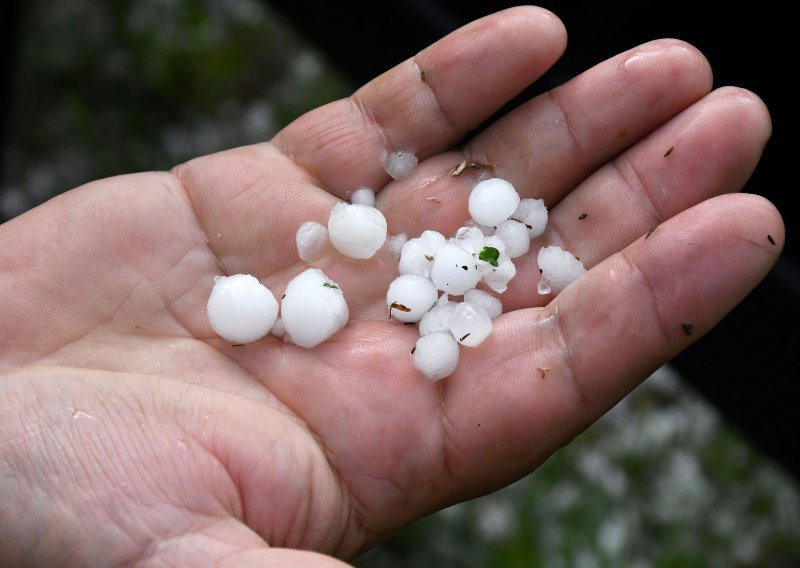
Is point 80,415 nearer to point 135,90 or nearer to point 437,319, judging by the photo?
point 437,319

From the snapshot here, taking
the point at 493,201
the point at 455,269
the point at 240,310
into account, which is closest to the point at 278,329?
the point at 240,310

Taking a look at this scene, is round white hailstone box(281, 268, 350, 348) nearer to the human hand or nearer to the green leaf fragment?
the human hand

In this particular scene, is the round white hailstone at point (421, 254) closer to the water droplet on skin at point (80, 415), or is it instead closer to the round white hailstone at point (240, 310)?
the round white hailstone at point (240, 310)

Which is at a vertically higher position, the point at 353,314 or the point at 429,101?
the point at 429,101

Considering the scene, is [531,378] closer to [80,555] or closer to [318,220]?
[318,220]

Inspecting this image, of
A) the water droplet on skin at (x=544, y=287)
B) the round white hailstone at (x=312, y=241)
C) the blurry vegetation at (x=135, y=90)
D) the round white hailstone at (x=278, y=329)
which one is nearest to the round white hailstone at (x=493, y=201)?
the water droplet on skin at (x=544, y=287)

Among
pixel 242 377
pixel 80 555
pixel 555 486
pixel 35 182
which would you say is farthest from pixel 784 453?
pixel 35 182
